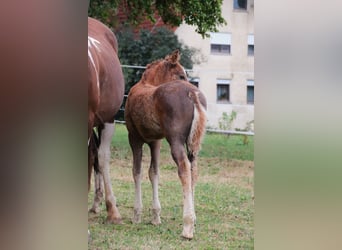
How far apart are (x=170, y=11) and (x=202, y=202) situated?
1.02 metres

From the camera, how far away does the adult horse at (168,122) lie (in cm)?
297

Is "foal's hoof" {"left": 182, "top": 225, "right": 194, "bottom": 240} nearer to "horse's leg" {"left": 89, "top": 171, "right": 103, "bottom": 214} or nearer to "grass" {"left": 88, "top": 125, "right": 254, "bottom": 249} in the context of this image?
"grass" {"left": 88, "top": 125, "right": 254, "bottom": 249}

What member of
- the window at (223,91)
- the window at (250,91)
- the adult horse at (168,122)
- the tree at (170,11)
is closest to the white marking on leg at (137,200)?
Result: the adult horse at (168,122)

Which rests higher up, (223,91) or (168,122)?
(223,91)

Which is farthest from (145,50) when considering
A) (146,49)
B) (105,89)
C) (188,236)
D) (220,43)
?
(188,236)

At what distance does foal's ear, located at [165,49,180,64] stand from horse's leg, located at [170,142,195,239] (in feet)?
1.44

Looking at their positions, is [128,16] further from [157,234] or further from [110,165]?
[157,234]

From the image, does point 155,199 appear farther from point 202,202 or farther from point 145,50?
point 145,50

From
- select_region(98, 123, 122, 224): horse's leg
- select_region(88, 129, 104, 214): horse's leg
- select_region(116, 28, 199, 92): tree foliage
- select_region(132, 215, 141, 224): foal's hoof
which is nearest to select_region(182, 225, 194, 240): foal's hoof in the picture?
select_region(132, 215, 141, 224): foal's hoof

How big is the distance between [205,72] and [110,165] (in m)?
0.70

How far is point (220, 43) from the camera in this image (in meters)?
2.99

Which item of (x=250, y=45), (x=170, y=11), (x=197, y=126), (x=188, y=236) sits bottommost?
(x=188, y=236)

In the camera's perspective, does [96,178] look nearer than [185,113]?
No
